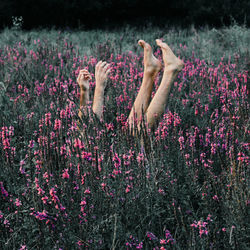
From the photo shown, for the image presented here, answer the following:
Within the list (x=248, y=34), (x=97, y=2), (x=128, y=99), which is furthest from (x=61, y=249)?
(x=97, y=2)

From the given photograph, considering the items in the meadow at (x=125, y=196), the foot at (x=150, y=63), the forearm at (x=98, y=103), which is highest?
the foot at (x=150, y=63)

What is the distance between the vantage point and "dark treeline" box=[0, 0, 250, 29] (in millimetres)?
12602

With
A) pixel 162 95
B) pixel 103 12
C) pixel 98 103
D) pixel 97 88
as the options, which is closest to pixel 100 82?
pixel 97 88

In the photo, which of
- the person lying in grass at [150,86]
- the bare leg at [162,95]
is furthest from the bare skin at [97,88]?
the bare leg at [162,95]

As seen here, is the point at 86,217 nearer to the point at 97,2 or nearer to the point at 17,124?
the point at 17,124

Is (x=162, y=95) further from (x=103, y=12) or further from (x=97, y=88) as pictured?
(x=103, y=12)

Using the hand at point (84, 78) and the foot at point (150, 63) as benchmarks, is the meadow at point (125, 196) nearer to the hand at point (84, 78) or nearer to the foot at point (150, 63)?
the hand at point (84, 78)

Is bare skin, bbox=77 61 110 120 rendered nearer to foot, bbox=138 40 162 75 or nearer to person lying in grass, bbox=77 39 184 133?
person lying in grass, bbox=77 39 184 133

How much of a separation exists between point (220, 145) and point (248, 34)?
626cm

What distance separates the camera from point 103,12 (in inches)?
555

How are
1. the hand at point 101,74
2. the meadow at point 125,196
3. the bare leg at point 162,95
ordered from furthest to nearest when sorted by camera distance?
the hand at point 101,74 → the bare leg at point 162,95 → the meadow at point 125,196

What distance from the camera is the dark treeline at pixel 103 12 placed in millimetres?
12602

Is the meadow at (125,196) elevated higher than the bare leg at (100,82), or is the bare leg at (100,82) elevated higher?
the bare leg at (100,82)

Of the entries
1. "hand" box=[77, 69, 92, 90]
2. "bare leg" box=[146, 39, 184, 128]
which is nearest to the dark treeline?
"hand" box=[77, 69, 92, 90]
